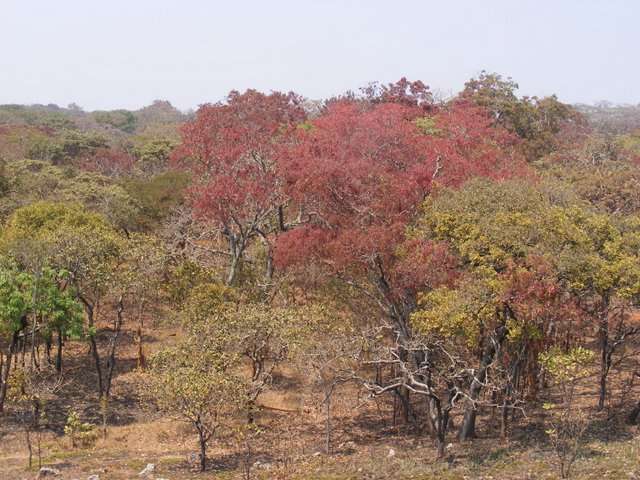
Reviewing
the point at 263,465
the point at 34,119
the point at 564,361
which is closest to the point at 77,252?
the point at 263,465

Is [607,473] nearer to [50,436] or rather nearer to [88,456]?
[88,456]

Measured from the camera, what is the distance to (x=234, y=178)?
27.8 m

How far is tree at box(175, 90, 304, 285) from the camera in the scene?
26828 mm

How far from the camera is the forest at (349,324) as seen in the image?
15.8m

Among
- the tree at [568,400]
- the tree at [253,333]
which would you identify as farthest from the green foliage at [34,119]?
the tree at [568,400]

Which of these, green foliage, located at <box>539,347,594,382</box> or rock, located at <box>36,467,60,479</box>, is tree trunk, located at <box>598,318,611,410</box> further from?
Answer: rock, located at <box>36,467,60,479</box>

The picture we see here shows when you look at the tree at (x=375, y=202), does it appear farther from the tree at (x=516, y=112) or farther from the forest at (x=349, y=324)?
the tree at (x=516, y=112)

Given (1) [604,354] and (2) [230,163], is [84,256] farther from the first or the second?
(1) [604,354]

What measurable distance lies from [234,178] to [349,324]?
9.53 meters

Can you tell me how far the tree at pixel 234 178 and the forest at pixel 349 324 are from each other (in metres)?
0.13

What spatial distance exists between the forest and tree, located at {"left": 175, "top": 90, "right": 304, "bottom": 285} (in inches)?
5.3

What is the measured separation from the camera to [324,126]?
1094 inches

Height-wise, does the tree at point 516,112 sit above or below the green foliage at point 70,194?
above

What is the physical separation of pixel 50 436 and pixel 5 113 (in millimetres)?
107460
